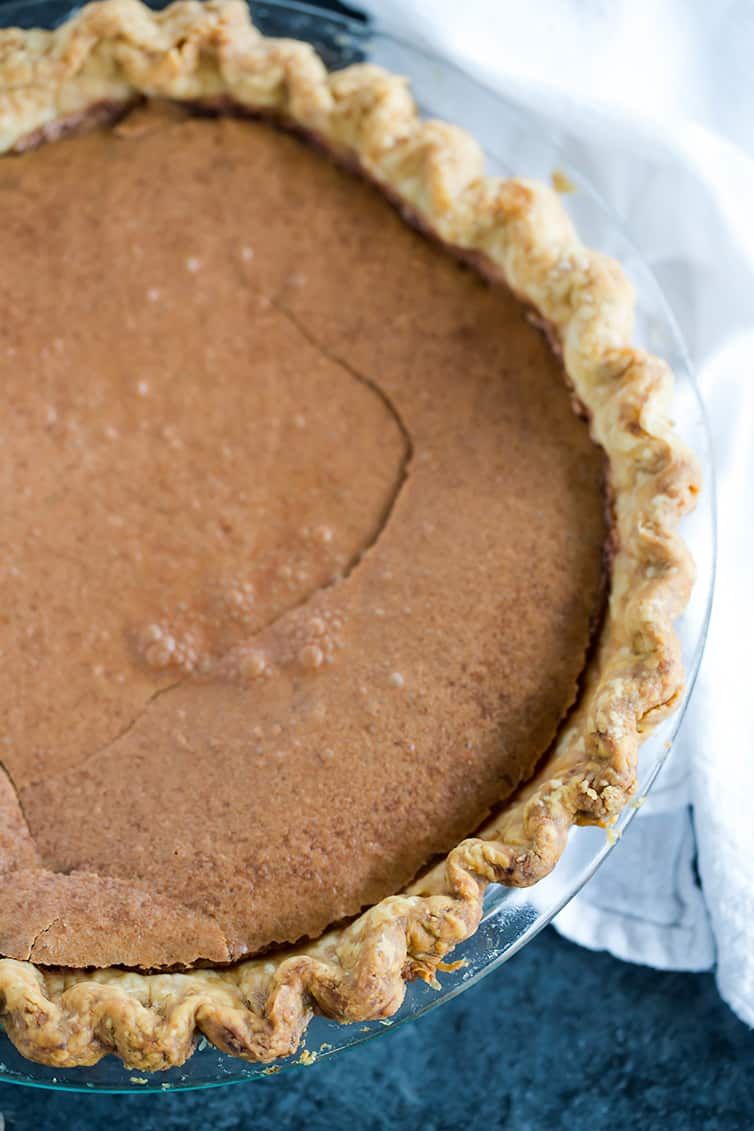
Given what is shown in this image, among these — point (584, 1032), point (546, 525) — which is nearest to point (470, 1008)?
point (584, 1032)

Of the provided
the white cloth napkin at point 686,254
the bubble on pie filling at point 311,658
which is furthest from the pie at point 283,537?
the white cloth napkin at point 686,254

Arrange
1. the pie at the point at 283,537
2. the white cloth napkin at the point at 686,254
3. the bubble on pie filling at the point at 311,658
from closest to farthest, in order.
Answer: the pie at the point at 283,537, the bubble on pie filling at the point at 311,658, the white cloth napkin at the point at 686,254

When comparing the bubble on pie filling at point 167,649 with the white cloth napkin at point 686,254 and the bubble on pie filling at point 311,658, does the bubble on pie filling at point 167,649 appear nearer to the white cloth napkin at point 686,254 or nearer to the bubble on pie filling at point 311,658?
the bubble on pie filling at point 311,658

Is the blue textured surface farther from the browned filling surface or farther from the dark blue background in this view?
the browned filling surface

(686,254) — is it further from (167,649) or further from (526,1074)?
(526,1074)

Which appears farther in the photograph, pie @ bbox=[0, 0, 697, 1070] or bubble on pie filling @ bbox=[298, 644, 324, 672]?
bubble on pie filling @ bbox=[298, 644, 324, 672]

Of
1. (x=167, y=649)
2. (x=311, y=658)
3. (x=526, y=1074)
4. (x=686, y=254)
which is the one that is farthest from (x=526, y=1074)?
(x=686, y=254)

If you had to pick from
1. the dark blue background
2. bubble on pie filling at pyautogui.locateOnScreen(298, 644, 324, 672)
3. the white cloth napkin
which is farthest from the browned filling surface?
the dark blue background
